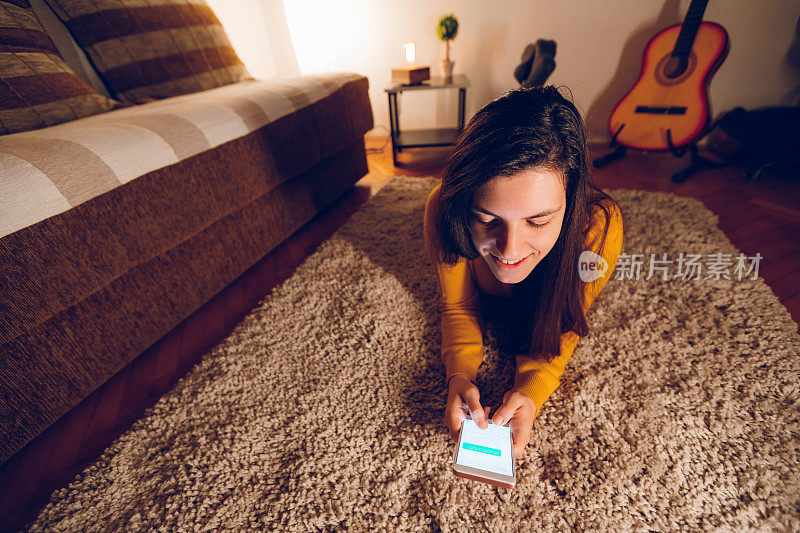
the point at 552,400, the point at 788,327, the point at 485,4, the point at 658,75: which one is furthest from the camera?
the point at 485,4

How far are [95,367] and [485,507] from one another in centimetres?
83

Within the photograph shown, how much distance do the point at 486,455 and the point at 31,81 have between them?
139 centimetres

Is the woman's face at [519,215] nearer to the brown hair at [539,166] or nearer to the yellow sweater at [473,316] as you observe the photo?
the brown hair at [539,166]

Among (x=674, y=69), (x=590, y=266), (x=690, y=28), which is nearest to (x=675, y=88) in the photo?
(x=674, y=69)

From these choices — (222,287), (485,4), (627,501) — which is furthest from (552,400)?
(485,4)

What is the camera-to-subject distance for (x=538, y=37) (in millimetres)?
1828

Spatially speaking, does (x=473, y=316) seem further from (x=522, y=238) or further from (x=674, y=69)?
(x=674, y=69)

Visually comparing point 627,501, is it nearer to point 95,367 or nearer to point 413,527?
point 413,527

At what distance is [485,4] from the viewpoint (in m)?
1.82

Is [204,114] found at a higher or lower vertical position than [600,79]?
higher

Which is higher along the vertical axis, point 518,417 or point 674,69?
point 674,69

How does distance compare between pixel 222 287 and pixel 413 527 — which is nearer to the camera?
pixel 413 527

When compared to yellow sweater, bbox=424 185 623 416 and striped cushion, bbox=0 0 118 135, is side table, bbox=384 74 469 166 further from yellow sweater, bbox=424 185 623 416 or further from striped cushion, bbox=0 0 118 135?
striped cushion, bbox=0 0 118 135

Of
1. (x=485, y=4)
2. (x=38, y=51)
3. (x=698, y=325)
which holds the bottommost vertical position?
(x=698, y=325)
